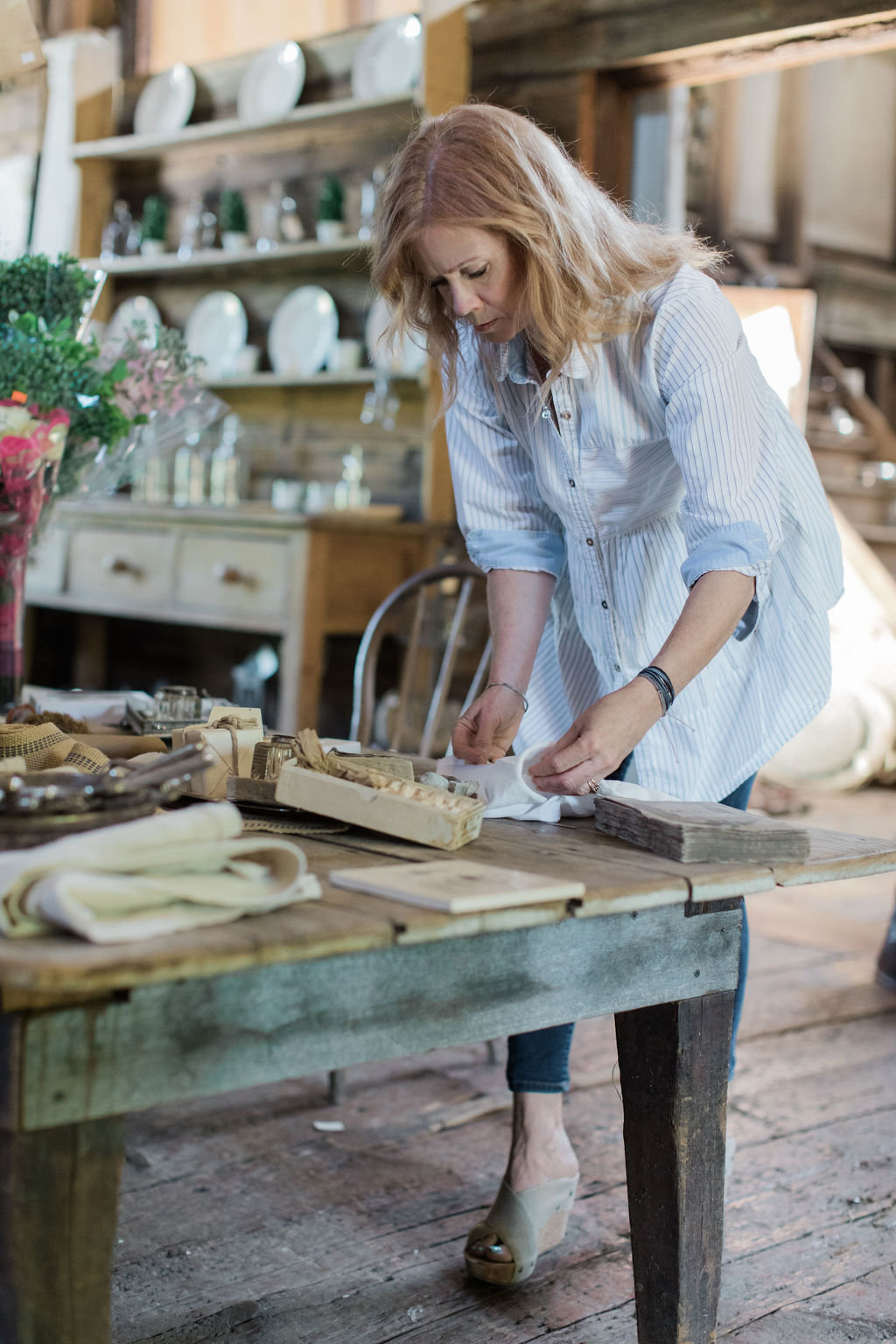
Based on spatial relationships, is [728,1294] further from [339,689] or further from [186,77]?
[186,77]

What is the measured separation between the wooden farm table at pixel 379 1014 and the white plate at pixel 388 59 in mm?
3089

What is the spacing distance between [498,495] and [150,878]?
903mm

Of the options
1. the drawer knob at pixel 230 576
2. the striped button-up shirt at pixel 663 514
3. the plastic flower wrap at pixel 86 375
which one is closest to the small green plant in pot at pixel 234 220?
the drawer knob at pixel 230 576

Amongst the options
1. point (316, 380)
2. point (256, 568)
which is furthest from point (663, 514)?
point (316, 380)

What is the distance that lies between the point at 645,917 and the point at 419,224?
0.70 meters

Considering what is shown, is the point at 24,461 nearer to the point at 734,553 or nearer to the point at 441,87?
the point at 734,553

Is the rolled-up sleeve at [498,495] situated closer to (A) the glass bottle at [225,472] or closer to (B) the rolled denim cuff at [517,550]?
(B) the rolled denim cuff at [517,550]

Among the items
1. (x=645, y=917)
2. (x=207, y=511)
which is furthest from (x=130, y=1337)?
(x=207, y=511)

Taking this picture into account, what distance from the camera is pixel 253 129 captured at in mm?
4082

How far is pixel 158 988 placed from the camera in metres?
0.81

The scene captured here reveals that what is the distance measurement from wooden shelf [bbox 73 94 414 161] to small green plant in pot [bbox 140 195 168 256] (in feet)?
0.60

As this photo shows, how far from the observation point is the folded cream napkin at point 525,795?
1236 millimetres

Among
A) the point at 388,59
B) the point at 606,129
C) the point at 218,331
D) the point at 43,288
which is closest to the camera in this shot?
the point at 43,288

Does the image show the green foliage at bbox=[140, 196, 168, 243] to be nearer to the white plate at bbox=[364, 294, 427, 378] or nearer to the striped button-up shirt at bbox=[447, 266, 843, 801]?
the white plate at bbox=[364, 294, 427, 378]
